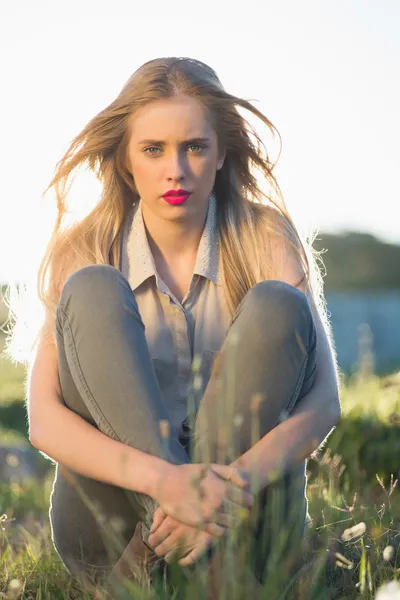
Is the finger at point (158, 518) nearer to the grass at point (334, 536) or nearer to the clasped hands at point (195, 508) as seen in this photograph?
the clasped hands at point (195, 508)

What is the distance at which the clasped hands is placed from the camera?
6.82ft

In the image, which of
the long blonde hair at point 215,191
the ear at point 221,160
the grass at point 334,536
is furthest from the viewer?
the ear at point 221,160

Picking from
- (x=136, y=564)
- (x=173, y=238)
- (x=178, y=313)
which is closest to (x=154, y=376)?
(x=136, y=564)

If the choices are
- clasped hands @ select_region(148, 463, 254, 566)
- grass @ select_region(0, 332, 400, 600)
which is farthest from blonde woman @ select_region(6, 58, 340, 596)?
grass @ select_region(0, 332, 400, 600)

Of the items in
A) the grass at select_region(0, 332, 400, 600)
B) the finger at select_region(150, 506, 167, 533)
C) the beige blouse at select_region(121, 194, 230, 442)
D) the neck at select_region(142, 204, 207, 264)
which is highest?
the neck at select_region(142, 204, 207, 264)

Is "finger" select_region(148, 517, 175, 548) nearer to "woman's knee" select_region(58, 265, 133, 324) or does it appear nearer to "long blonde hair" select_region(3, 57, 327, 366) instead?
"woman's knee" select_region(58, 265, 133, 324)

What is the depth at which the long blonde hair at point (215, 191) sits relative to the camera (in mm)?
2855

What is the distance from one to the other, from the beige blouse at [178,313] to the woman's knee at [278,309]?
1.52 ft

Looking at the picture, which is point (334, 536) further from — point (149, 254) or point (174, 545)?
point (149, 254)

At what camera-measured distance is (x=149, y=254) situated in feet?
9.45

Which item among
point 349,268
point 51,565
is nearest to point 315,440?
point 51,565

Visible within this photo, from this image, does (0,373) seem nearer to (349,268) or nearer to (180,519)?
(349,268)

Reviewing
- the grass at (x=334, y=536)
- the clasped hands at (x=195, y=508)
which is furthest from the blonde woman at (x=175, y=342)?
the grass at (x=334, y=536)

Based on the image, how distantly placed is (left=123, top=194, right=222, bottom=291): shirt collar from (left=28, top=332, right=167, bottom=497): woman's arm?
438 mm
